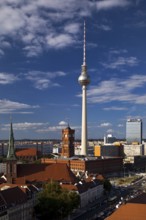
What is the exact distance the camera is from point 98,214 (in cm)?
8375

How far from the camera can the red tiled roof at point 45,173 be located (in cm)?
10716

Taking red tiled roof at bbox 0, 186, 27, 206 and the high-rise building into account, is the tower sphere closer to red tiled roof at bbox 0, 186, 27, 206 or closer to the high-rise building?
the high-rise building

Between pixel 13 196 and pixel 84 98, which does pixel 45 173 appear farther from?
pixel 84 98

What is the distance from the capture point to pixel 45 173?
110000 millimetres

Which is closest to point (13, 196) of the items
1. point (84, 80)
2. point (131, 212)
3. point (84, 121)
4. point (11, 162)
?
point (131, 212)

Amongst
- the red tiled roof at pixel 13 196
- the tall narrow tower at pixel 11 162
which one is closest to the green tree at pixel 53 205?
the red tiled roof at pixel 13 196

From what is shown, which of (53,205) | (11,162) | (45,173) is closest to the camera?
(53,205)

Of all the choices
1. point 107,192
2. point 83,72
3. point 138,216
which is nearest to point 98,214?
point 138,216

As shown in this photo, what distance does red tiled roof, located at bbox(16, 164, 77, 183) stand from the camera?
107 meters

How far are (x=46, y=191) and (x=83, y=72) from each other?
118 m

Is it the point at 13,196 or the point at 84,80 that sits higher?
the point at 84,80

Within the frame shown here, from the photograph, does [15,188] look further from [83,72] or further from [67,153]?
[83,72]

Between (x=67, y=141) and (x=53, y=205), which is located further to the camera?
(x=67, y=141)

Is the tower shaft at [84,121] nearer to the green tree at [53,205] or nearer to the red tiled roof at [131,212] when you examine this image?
the green tree at [53,205]
